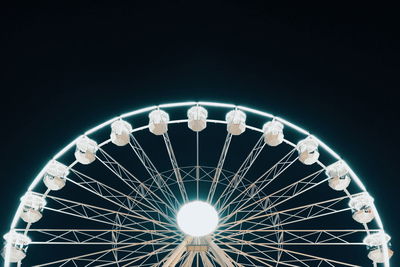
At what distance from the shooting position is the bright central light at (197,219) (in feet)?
52.3

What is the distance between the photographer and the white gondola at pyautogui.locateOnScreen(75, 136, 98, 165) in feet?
57.1

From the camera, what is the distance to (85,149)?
17.5 m

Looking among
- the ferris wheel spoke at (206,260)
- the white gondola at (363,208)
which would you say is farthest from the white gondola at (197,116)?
the white gondola at (363,208)

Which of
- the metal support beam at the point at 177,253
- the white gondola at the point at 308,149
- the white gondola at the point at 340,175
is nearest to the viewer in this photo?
the metal support beam at the point at 177,253

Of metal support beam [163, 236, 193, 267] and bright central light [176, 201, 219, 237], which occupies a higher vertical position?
bright central light [176, 201, 219, 237]

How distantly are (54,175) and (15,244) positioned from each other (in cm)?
225

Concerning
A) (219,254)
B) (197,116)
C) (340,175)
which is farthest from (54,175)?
(340,175)

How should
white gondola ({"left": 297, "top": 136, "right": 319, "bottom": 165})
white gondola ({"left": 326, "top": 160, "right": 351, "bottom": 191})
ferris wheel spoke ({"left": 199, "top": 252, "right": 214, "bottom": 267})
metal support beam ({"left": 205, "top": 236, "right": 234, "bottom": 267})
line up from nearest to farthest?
metal support beam ({"left": 205, "top": 236, "right": 234, "bottom": 267})
ferris wheel spoke ({"left": 199, "top": 252, "right": 214, "bottom": 267})
white gondola ({"left": 326, "top": 160, "right": 351, "bottom": 191})
white gondola ({"left": 297, "top": 136, "right": 319, "bottom": 165})

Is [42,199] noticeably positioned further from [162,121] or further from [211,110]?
[211,110]

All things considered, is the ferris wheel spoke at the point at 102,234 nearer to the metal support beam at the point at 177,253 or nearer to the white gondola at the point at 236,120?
the metal support beam at the point at 177,253

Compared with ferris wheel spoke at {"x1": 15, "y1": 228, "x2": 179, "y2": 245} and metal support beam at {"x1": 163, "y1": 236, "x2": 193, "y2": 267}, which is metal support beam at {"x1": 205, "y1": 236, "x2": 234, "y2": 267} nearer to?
metal support beam at {"x1": 163, "y1": 236, "x2": 193, "y2": 267}

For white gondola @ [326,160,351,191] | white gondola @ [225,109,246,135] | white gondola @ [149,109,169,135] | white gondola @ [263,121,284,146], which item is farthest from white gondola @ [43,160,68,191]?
white gondola @ [326,160,351,191]

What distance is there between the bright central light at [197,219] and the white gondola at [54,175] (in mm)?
3892

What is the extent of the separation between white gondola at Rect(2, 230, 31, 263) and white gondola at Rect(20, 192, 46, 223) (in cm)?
55
